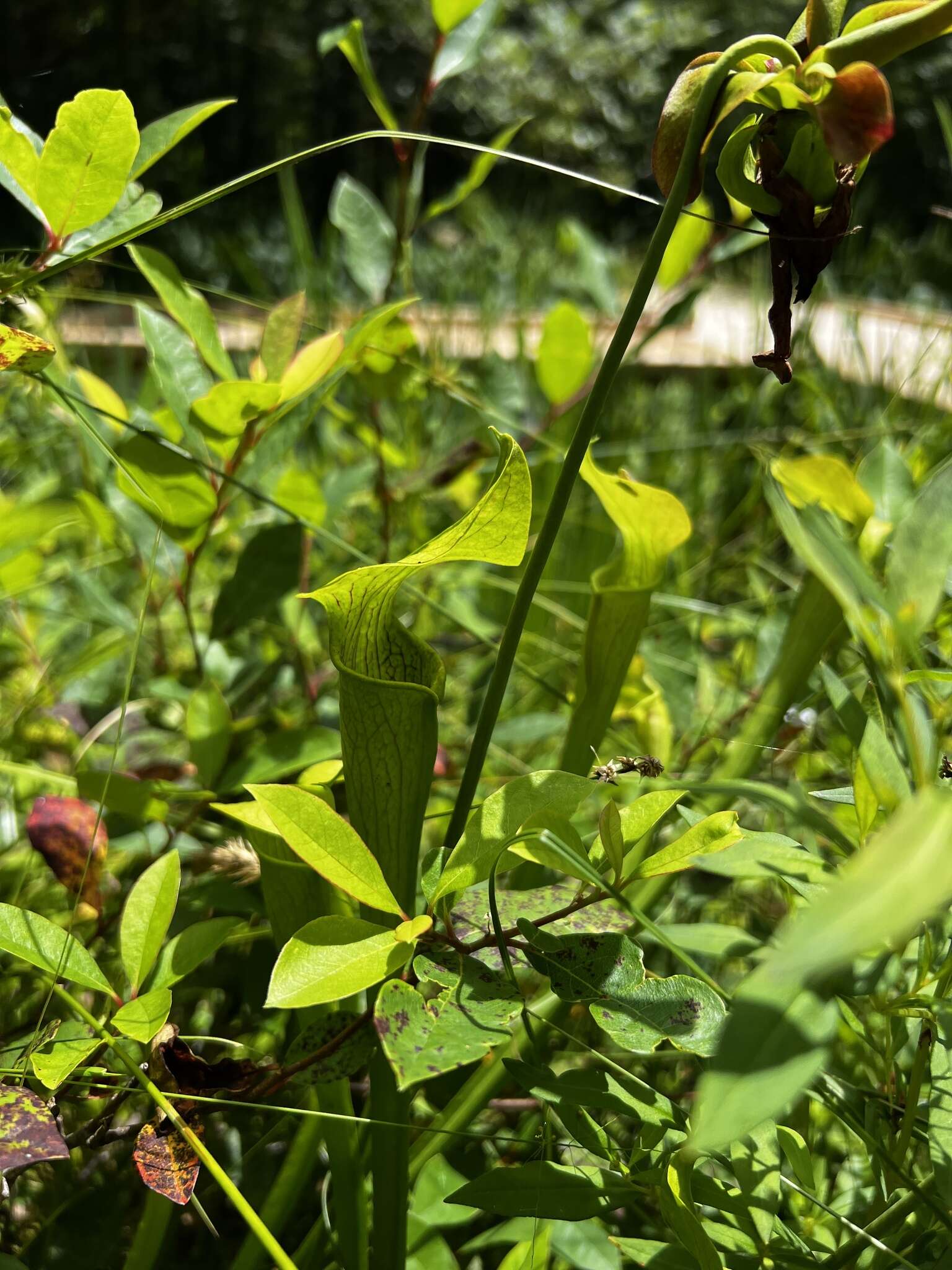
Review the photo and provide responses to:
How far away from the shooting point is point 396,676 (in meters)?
0.30

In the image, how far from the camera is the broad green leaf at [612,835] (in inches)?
9.8

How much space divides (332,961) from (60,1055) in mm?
99

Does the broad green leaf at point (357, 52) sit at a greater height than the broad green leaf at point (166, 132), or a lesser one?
greater

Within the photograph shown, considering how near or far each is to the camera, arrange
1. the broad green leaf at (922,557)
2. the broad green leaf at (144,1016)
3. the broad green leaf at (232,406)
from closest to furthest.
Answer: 1. the broad green leaf at (922,557)
2. the broad green leaf at (144,1016)
3. the broad green leaf at (232,406)

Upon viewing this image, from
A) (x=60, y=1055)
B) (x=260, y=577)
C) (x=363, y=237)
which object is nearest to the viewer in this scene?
(x=60, y=1055)

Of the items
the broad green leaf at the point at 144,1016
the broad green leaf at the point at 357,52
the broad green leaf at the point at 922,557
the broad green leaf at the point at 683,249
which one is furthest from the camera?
the broad green leaf at the point at 683,249

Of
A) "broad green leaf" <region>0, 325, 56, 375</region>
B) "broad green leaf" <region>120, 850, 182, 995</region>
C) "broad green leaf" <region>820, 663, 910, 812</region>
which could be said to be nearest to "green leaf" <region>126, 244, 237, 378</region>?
"broad green leaf" <region>0, 325, 56, 375</region>

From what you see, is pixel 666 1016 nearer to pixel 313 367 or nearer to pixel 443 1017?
pixel 443 1017

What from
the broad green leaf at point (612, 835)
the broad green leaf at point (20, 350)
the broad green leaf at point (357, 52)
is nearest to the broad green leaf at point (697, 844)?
the broad green leaf at point (612, 835)

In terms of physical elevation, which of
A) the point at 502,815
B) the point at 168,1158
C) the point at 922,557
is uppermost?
the point at 922,557

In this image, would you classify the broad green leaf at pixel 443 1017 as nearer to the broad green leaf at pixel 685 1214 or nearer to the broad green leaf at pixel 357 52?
the broad green leaf at pixel 685 1214

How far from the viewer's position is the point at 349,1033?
11.1 inches

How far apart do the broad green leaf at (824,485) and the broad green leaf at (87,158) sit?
0.79 feet

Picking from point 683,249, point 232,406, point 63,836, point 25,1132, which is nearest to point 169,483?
point 232,406
